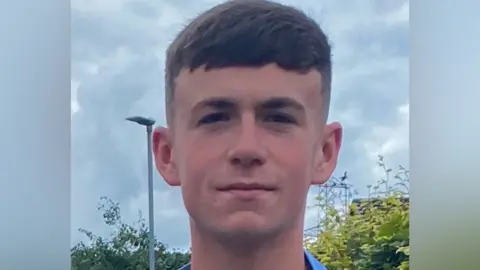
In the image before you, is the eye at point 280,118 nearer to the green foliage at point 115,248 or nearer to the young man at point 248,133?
the young man at point 248,133

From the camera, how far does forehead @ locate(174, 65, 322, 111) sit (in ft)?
7.99

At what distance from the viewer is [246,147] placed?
241cm

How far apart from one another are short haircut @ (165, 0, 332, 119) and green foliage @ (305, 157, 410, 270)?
0.47m

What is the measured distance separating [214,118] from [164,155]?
245 millimetres

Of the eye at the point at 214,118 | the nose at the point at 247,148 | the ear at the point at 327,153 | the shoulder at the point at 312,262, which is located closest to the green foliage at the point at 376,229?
the shoulder at the point at 312,262

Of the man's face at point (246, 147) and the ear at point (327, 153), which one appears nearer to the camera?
the man's face at point (246, 147)

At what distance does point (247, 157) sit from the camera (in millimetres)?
2414

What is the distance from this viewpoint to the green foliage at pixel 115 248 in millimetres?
2785

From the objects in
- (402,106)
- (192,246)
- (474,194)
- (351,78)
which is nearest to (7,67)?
(192,246)

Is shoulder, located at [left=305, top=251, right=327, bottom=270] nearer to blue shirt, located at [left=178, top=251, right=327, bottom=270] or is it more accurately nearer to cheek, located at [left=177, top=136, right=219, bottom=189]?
blue shirt, located at [left=178, top=251, right=327, bottom=270]

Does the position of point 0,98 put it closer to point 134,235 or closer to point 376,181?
point 134,235

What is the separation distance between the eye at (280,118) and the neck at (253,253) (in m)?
0.36

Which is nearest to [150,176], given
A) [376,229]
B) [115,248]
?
[115,248]

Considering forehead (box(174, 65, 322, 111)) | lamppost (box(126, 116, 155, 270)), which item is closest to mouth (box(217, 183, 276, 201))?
forehead (box(174, 65, 322, 111))
